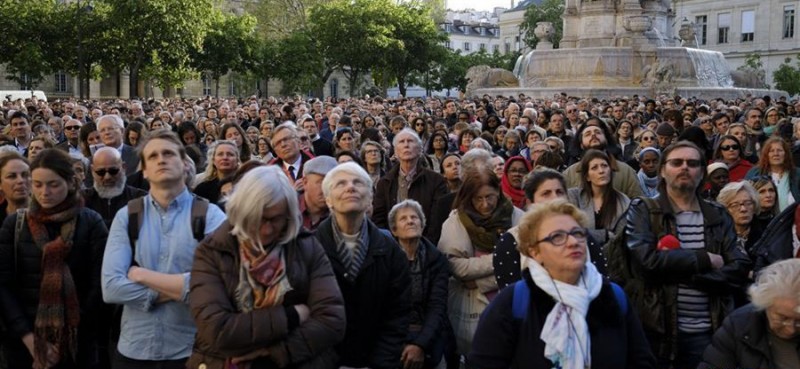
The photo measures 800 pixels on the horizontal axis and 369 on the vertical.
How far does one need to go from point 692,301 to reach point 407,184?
3562 millimetres

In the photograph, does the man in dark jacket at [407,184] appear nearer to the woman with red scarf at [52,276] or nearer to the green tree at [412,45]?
the woman with red scarf at [52,276]

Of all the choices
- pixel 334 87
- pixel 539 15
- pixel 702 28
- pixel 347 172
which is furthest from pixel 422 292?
pixel 334 87

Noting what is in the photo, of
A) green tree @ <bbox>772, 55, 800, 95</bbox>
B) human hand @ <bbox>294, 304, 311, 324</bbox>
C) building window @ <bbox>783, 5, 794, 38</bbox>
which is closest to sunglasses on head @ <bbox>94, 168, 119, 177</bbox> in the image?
human hand @ <bbox>294, 304, 311, 324</bbox>

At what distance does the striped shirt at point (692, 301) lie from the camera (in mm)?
5609

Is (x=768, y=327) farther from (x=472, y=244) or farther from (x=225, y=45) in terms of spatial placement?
(x=225, y=45)

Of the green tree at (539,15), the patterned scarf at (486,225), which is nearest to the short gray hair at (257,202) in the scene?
the patterned scarf at (486,225)

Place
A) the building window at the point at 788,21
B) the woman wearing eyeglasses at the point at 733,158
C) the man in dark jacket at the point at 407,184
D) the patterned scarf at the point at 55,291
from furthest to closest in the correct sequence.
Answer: the building window at the point at 788,21 < the woman wearing eyeglasses at the point at 733,158 < the man in dark jacket at the point at 407,184 < the patterned scarf at the point at 55,291

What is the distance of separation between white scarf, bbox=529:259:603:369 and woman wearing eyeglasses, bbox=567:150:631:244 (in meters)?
3.31

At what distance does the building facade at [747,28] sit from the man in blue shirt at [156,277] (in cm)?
7479

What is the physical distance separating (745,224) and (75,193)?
4.87 metres

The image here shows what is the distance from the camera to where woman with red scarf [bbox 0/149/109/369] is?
5242 mm

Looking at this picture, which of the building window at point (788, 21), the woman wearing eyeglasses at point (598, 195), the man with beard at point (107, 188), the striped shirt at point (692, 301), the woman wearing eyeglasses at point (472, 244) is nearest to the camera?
the striped shirt at point (692, 301)

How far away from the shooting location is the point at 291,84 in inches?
2773

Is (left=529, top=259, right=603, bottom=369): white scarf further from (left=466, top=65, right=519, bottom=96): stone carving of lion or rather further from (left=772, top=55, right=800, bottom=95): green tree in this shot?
(left=772, top=55, right=800, bottom=95): green tree
